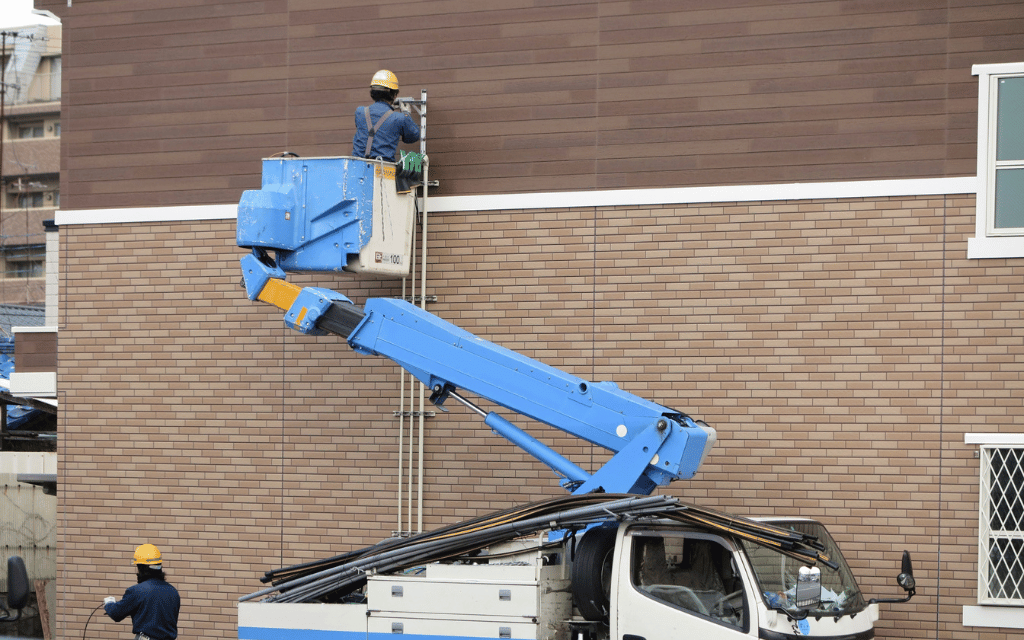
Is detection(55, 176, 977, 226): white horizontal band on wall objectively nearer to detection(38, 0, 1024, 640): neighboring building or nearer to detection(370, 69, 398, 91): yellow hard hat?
detection(38, 0, 1024, 640): neighboring building

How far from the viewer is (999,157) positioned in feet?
35.7

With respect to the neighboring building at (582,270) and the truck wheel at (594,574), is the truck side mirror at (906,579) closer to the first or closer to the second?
the neighboring building at (582,270)

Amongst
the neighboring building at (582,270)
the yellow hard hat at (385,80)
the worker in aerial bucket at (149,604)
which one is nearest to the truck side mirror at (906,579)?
the neighboring building at (582,270)

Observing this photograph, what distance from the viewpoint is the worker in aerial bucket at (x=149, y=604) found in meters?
9.45

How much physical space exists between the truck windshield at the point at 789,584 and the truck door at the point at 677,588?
21 cm

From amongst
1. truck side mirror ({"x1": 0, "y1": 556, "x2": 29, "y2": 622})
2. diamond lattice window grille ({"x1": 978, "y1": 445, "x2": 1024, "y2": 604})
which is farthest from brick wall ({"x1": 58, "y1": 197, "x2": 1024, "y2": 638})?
truck side mirror ({"x1": 0, "y1": 556, "x2": 29, "y2": 622})

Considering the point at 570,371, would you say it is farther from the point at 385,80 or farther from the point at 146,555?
the point at 146,555

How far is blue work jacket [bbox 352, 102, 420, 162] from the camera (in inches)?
445

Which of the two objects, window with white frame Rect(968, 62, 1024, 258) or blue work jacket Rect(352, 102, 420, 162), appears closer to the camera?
window with white frame Rect(968, 62, 1024, 258)

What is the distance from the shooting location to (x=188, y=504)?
12.5 metres

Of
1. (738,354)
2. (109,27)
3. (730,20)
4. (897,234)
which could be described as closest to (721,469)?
(738,354)

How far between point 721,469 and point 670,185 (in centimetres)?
277

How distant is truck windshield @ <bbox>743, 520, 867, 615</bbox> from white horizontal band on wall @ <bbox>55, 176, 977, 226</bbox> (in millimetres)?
3893

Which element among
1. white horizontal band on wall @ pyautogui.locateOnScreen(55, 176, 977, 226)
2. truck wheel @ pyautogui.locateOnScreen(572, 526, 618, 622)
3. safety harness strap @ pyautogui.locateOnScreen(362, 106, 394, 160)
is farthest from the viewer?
safety harness strap @ pyautogui.locateOnScreen(362, 106, 394, 160)
